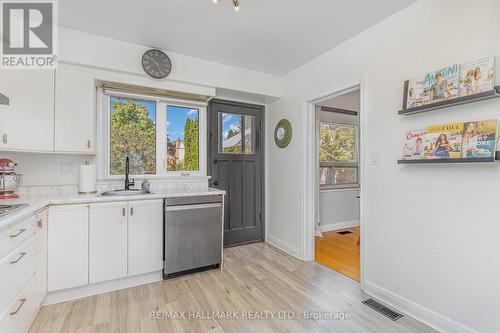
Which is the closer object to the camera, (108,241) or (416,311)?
(416,311)

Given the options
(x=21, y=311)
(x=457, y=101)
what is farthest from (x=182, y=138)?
(x=457, y=101)

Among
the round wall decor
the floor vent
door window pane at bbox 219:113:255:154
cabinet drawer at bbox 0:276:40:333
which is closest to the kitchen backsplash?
door window pane at bbox 219:113:255:154

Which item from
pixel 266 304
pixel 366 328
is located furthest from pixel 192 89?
pixel 366 328

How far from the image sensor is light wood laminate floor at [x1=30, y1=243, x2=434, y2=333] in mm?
1827

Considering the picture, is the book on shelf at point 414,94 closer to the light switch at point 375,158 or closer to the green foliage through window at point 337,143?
the light switch at point 375,158

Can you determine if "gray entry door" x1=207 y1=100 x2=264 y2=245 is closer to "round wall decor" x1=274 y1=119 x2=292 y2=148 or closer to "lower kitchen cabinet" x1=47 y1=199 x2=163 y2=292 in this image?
"round wall decor" x1=274 y1=119 x2=292 y2=148

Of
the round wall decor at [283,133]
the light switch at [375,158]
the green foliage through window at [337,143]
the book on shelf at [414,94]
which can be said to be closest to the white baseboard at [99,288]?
the round wall decor at [283,133]

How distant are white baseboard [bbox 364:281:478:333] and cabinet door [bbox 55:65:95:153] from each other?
314 centimetres

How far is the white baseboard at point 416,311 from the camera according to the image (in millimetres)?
1695

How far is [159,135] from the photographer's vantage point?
3.12 m

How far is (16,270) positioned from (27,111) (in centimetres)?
147

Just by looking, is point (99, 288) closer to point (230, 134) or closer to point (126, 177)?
point (126, 177)

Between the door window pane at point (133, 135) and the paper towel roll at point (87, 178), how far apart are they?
0.31 meters

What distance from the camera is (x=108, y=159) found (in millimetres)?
2846
